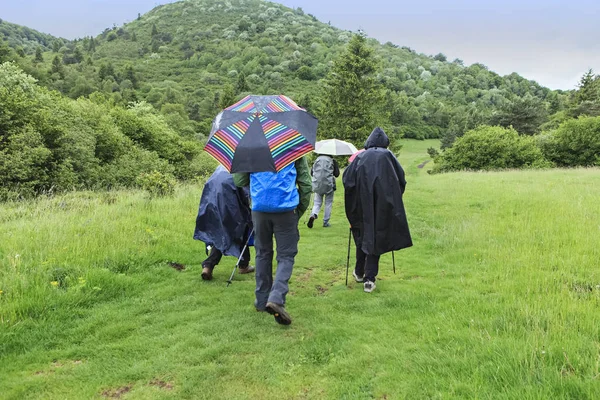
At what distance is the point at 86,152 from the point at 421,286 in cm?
2220

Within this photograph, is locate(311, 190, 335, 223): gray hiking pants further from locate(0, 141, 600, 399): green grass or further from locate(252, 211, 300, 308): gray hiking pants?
locate(252, 211, 300, 308): gray hiking pants

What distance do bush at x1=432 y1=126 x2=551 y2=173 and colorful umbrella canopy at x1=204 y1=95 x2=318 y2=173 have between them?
3643 centimetres

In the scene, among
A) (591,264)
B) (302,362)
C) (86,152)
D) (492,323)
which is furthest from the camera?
(86,152)

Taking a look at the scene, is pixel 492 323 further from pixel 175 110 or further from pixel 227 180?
pixel 175 110

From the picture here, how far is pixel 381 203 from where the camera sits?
516cm

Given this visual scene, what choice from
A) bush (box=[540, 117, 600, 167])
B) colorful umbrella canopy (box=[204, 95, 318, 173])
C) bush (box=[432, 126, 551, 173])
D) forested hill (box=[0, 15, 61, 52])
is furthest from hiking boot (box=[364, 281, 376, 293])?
forested hill (box=[0, 15, 61, 52])

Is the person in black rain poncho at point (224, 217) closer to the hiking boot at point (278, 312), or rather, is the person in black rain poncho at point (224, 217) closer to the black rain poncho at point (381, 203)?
the hiking boot at point (278, 312)

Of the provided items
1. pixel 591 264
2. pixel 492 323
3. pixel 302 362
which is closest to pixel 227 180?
pixel 302 362

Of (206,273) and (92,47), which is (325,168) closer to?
(206,273)

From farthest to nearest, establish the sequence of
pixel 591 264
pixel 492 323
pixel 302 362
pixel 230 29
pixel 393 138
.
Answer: pixel 230 29
pixel 393 138
pixel 591 264
pixel 492 323
pixel 302 362

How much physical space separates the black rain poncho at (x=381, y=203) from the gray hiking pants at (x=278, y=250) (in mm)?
1351

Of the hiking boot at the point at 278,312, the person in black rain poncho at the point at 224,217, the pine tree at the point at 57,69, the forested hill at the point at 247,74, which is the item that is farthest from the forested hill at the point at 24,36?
the hiking boot at the point at 278,312

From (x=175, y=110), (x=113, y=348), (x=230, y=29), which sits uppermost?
(x=230, y=29)

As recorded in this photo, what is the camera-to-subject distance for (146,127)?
36938 millimetres
